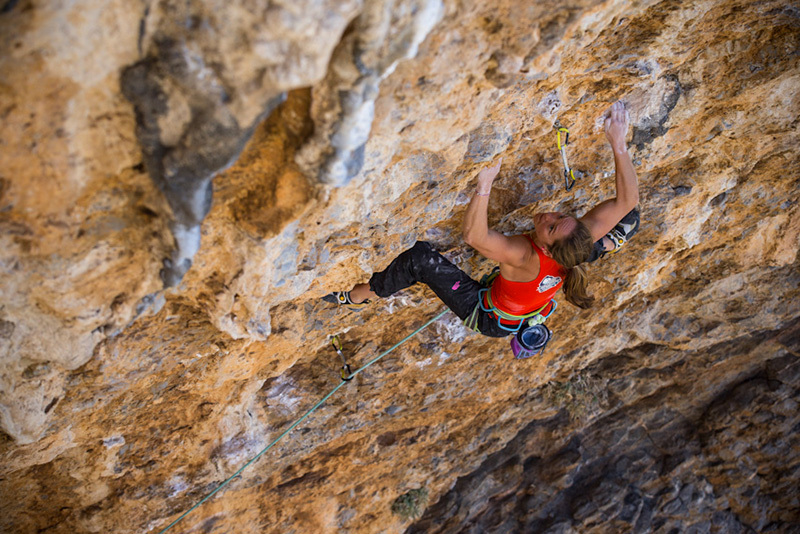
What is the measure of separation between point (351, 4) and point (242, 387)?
2.48 meters

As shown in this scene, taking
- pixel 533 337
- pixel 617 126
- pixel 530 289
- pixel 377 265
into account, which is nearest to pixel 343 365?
pixel 377 265

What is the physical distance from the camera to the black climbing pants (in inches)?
112

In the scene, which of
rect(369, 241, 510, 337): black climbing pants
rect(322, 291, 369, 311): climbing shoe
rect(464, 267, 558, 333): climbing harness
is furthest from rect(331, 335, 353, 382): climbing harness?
rect(464, 267, 558, 333): climbing harness

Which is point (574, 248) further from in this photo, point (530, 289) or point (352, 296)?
point (352, 296)

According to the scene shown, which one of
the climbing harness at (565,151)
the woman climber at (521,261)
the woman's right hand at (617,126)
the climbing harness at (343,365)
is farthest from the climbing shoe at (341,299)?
the woman's right hand at (617,126)

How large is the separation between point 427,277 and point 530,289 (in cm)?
56

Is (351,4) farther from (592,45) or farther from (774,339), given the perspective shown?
(774,339)

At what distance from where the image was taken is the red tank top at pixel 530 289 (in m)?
2.79

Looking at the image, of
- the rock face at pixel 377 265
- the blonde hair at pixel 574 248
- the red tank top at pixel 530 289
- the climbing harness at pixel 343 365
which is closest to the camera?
the rock face at pixel 377 265

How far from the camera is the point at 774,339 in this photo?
4969 mm

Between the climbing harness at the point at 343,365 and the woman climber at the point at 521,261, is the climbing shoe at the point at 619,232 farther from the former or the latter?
the climbing harness at the point at 343,365

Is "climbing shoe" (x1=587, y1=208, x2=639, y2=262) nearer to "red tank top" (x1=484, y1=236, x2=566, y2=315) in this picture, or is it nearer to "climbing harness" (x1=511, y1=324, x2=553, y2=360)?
"red tank top" (x1=484, y1=236, x2=566, y2=315)

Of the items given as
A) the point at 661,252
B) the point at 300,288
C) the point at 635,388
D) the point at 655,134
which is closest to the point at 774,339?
the point at 635,388

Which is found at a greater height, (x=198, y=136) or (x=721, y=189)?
(x=198, y=136)
